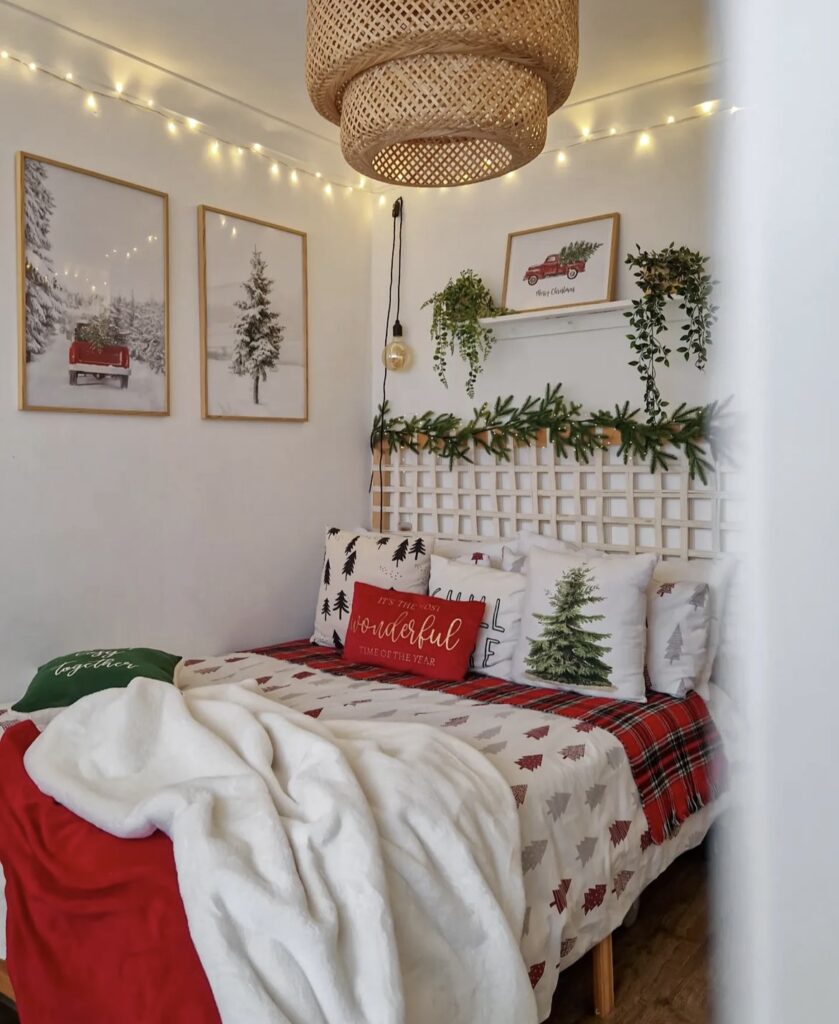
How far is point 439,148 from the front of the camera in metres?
1.88

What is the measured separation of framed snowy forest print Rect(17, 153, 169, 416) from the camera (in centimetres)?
243

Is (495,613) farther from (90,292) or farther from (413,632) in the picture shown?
(90,292)

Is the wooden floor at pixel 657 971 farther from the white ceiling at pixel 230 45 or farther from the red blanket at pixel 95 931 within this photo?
the white ceiling at pixel 230 45

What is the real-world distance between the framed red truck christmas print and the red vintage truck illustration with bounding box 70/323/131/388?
1458 millimetres

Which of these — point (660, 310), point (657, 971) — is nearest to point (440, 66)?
point (660, 310)

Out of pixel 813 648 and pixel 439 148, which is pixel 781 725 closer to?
A: pixel 813 648

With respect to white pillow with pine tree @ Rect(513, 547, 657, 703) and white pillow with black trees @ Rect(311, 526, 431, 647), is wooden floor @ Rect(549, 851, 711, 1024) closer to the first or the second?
white pillow with pine tree @ Rect(513, 547, 657, 703)

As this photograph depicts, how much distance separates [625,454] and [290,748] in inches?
67.7

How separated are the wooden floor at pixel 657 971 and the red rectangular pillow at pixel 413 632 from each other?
91cm

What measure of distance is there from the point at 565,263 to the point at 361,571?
1.41 metres

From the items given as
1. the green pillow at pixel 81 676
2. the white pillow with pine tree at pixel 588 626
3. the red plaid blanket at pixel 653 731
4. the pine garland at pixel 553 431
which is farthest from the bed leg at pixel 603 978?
the pine garland at pixel 553 431

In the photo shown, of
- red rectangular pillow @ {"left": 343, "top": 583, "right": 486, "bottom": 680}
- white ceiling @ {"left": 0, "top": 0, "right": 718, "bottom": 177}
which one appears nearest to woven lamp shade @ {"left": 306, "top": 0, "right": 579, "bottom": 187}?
white ceiling @ {"left": 0, "top": 0, "right": 718, "bottom": 177}

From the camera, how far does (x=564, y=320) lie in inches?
120

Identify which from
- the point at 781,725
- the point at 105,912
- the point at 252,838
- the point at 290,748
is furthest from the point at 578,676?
the point at 781,725
